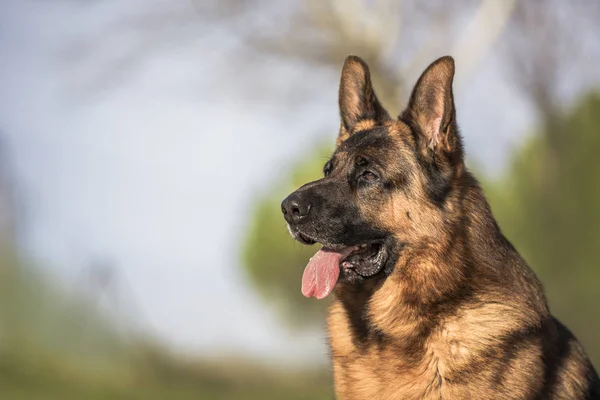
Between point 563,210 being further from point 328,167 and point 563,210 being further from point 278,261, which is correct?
point 328,167

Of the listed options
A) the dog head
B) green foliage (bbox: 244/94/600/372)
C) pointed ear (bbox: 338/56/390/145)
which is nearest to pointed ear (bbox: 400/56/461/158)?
the dog head

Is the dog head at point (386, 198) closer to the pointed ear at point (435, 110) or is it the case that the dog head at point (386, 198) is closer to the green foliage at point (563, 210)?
the pointed ear at point (435, 110)

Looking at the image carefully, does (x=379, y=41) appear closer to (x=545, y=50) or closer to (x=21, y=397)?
(x=545, y=50)

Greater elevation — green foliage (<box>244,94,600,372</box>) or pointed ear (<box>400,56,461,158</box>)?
green foliage (<box>244,94,600,372</box>)

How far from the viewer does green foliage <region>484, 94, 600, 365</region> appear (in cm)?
1205

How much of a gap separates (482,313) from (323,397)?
8.61m

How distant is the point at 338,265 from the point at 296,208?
48 centimetres

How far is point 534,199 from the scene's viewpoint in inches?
514

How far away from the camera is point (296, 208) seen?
4.52 metres

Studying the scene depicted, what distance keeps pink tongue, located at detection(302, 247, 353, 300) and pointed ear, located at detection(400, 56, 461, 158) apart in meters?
0.92

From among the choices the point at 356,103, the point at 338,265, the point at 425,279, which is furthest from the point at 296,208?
the point at 356,103

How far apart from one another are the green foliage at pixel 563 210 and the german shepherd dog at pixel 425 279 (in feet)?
26.2

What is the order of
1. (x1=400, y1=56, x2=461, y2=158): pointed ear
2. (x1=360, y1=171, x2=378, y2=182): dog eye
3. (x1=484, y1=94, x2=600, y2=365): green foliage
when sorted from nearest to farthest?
(x1=400, y1=56, x2=461, y2=158): pointed ear → (x1=360, y1=171, x2=378, y2=182): dog eye → (x1=484, y1=94, x2=600, y2=365): green foliage

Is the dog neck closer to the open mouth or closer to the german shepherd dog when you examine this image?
the german shepherd dog
